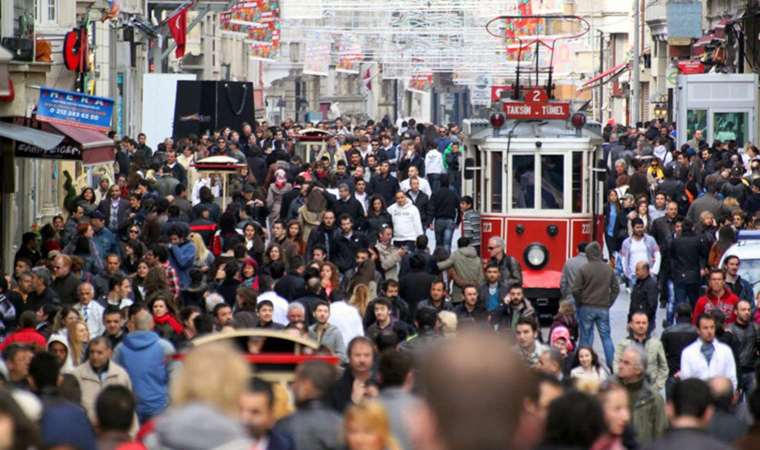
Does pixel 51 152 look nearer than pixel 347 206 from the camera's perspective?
Yes

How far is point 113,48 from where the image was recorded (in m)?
48.2

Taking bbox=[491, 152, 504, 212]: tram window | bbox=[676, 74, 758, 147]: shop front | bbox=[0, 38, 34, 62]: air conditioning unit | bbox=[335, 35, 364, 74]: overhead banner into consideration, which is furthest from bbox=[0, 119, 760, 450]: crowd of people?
bbox=[335, 35, 364, 74]: overhead banner

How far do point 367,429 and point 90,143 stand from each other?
15.4 metres

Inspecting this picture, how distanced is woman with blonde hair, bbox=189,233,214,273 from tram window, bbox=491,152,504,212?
146 inches

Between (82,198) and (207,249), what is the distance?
12.9 ft

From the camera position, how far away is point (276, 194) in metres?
30.0

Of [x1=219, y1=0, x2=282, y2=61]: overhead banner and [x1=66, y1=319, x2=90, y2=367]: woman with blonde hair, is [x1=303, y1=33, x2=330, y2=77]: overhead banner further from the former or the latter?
[x1=66, y1=319, x2=90, y2=367]: woman with blonde hair

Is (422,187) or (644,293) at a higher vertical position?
(422,187)

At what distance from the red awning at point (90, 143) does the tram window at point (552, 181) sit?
5.11 metres

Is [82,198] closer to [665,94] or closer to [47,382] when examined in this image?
[47,382]

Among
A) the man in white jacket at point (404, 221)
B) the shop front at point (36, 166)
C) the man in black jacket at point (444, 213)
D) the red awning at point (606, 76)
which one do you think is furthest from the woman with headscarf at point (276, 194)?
the red awning at point (606, 76)

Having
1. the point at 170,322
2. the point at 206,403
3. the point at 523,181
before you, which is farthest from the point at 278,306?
the point at 206,403

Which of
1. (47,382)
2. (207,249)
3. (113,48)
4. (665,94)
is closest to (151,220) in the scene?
(207,249)

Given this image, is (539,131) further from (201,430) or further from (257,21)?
(257,21)
